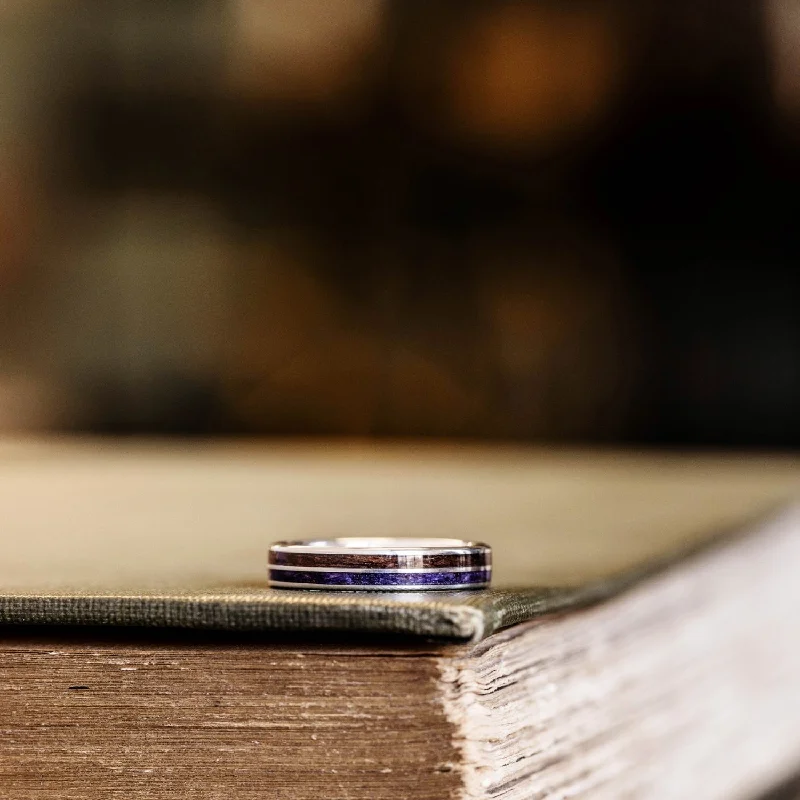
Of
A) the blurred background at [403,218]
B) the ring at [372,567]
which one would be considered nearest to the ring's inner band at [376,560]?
the ring at [372,567]

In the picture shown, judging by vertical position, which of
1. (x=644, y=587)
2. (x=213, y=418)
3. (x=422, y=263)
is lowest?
(x=213, y=418)

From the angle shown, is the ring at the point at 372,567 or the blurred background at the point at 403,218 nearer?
the ring at the point at 372,567

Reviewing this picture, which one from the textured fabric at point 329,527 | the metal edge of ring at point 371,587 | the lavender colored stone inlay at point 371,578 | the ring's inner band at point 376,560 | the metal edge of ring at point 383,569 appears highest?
the ring's inner band at point 376,560

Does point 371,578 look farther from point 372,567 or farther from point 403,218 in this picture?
point 403,218

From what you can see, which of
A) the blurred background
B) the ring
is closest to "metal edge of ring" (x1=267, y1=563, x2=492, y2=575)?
the ring

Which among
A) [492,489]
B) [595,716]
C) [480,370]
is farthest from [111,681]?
[480,370]

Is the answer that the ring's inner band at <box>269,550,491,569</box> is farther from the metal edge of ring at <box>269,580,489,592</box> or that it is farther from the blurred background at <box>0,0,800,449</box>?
the blurred background at <box>0,0,800,449</box>

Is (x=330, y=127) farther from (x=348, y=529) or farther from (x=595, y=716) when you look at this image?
(x=595, y=716)

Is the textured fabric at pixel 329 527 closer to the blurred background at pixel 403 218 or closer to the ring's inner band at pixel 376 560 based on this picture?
the ring's inner band at pixel 376 560
